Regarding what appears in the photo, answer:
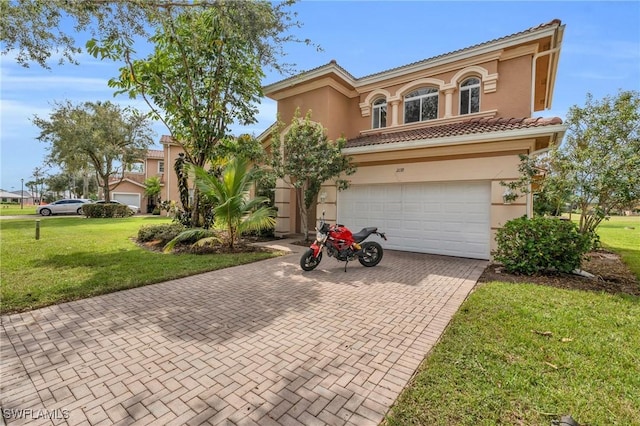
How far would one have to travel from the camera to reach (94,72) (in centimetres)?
961

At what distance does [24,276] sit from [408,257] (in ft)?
31.7

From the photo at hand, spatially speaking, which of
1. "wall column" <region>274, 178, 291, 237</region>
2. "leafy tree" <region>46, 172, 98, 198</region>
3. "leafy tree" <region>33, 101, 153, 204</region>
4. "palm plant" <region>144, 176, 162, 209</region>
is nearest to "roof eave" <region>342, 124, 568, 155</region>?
"wall column" <region>274, 178, 291, 237</region>

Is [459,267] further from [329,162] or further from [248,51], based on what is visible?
[248,51]

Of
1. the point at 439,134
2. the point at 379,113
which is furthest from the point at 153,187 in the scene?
the point at 439,134

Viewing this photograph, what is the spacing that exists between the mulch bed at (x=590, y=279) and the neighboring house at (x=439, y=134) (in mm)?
1958

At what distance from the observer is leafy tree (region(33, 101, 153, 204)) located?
24.9 metres

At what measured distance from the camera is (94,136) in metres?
24.7

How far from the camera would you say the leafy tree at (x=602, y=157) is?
625 centimetres

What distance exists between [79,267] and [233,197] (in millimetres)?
4166

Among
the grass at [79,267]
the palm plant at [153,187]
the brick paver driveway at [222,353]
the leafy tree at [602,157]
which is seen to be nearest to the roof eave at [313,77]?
the grass at [79,267]

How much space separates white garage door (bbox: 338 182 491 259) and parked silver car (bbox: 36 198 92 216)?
99.5 ft

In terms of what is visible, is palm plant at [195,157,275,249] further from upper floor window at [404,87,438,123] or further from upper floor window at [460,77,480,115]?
upper floor window at [460,77,480,115]

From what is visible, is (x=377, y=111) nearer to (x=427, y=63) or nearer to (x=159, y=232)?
(x=427, y=63)

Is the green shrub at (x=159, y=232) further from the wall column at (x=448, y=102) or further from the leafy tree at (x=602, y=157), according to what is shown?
the leafy tree at (x=602, y=157)
